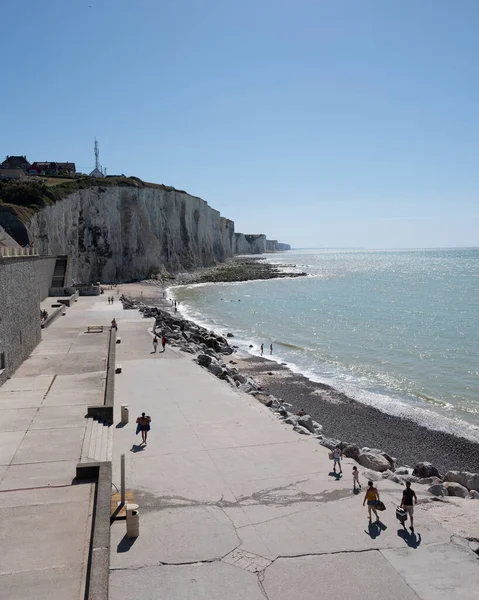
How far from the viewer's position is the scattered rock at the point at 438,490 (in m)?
10.9

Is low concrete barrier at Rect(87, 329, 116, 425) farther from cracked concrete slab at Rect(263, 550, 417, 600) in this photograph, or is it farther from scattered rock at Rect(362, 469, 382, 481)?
cracked concrete slab at Rect(263, 550, 417, 600)

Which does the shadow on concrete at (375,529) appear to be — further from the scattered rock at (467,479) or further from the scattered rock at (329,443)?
the scattered rock at (467,479)

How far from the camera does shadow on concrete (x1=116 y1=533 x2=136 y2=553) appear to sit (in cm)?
766

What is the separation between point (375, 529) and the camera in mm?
8406

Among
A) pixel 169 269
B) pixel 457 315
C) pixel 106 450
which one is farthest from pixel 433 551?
pixel 169 269

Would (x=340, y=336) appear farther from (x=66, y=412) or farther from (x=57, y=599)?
(x=57, y=599)

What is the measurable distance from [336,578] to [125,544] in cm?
320

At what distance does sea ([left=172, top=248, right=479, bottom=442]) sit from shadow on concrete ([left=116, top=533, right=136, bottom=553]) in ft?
42.5

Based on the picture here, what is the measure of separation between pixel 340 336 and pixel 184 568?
29754 millimetres

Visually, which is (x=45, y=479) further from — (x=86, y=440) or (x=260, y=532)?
(x=260, y=532)

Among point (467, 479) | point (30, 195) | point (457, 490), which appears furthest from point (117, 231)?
point (457, 490)

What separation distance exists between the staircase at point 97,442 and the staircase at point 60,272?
123 feet

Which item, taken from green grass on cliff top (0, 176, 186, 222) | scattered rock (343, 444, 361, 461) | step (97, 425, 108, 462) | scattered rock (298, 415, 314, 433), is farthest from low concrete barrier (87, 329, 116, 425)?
green grass on cliff top (0, 176, 186, 222)

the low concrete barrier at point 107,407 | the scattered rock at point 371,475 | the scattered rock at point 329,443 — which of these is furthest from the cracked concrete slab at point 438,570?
the low concrete barrier at point 107,407
